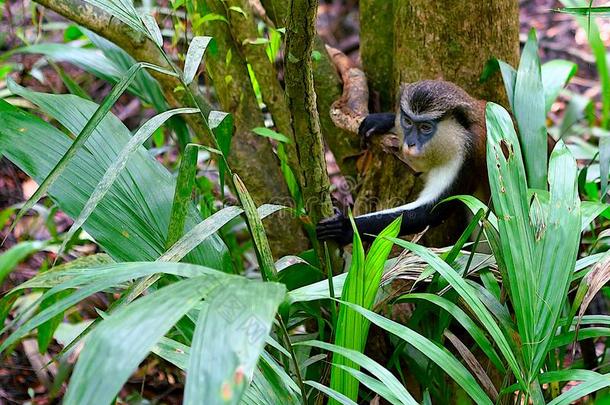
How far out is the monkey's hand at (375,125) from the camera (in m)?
2.92

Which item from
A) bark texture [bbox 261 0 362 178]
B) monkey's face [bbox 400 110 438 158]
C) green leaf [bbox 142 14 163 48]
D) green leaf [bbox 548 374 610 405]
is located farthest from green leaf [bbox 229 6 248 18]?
green leaf [bbox 548 374 610 405]

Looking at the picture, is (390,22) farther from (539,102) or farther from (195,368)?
(195,368)

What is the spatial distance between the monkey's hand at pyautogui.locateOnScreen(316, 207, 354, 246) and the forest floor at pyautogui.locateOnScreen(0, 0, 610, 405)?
0.82 m

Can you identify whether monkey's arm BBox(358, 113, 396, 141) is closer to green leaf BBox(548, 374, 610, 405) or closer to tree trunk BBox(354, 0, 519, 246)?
tree trunk BBox(354, 0, 519, 246)

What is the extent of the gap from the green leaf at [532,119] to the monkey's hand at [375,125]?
1.74ft

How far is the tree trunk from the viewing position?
2697 millimetres

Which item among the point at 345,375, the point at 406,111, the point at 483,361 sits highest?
the point at 406,111

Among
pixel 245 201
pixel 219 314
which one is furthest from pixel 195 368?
pixel 245 201

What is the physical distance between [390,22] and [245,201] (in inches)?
67.5

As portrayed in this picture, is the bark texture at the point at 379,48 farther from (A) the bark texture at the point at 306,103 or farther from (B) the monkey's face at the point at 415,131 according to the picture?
(A) the bark texture at the point at 306,103

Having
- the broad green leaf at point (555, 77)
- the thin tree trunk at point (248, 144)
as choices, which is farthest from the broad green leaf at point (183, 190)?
the broad green leaf at point (555, 77)

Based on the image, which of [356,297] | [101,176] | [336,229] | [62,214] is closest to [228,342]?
[356,297]

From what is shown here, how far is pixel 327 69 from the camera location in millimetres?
3094

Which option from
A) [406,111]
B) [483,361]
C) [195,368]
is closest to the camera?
[195,368]
